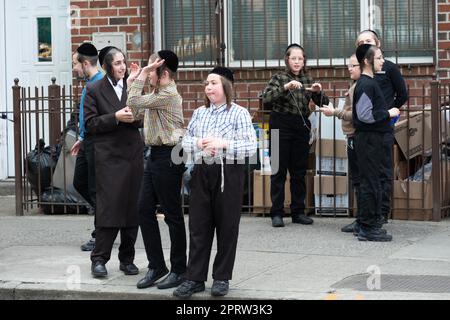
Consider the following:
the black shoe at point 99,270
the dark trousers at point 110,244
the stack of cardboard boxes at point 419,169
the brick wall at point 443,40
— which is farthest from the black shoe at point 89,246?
the brick wall at point 443,40

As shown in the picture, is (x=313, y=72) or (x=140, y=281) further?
(x=313, y=72)

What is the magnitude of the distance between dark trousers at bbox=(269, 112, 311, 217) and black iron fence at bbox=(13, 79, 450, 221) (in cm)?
39

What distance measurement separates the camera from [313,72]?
11922 millimetres

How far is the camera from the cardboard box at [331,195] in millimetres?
10586

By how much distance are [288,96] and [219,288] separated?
339 cm

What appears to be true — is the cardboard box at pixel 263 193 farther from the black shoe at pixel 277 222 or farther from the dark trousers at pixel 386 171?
the dark trousers at pixel 386 171

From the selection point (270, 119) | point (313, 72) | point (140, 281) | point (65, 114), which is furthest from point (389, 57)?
point (140, 281)

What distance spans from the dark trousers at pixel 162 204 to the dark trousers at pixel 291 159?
111 inches

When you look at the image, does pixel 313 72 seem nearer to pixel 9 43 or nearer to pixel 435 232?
pixel 435 232

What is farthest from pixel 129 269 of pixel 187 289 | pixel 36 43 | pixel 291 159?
pixel 36 43

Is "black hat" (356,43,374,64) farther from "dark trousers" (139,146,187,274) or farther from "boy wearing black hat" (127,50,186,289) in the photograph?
"dark trousers" (139,146,187,274)

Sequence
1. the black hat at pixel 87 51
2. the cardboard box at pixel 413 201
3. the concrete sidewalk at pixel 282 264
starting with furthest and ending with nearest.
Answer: the cardboard box at pixel 413 201, the black hat at pixel 87 51, the concrete sidewalk at pixel 282 264
